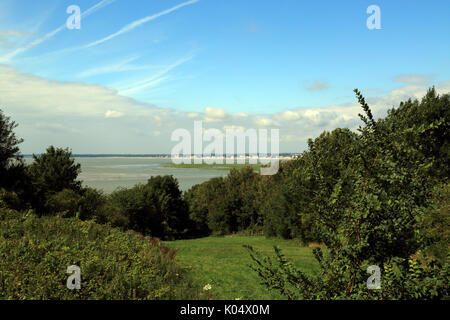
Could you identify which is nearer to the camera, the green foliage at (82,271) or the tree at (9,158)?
the green foliage at (82,271)

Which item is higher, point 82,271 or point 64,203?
point 82,271

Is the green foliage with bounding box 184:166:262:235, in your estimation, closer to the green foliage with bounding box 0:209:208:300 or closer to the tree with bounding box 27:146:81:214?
the tree with bounding box 27:146:81:214

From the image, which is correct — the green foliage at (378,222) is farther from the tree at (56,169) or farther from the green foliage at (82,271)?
the tree at (56,169)

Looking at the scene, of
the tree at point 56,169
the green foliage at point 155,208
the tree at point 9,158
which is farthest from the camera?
the green foliage at point 155,208

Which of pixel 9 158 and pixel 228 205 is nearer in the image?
pixel 9 158

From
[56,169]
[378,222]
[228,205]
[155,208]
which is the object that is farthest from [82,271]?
[228,205]

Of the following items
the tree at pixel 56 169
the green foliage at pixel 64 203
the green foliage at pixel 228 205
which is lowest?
the green foliage at pixel 228 205

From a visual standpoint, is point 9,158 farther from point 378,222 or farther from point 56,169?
point 378,222

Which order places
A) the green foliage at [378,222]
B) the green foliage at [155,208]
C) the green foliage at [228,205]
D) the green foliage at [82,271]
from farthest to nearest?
the green foliage at [228,205] < the green foliage at [155,208] < the green foliage at [82,271] < the green foliage at [378,222]

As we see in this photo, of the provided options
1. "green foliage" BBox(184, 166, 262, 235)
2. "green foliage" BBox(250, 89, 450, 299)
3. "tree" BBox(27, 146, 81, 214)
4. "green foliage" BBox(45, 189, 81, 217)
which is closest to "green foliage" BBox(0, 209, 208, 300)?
"green foliage" BBox(250, 89, 450, 299)

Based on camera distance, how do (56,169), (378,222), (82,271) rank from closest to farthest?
(378,222) < (82,271) < (56,169)

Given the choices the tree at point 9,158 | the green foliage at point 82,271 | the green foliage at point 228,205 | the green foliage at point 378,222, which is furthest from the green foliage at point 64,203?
the green foliage at point 228,205
